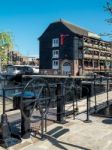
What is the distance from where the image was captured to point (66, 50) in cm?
5469

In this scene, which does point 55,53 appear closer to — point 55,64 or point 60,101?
point 55,64

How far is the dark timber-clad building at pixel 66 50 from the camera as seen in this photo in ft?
175

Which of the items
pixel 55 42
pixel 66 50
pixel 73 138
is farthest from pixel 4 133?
pixel 55 42

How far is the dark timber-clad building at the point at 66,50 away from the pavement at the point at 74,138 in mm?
43670

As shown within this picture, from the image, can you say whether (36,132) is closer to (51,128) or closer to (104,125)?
(51,128)

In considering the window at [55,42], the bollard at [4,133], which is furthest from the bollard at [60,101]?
the window at [55,42]

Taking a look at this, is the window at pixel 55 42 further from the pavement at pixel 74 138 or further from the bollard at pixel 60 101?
the pavement at pixel 74 138

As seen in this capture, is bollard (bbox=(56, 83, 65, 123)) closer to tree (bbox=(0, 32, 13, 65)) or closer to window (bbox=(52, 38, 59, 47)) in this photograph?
tree (bbox=(0, 32, 13, 65))

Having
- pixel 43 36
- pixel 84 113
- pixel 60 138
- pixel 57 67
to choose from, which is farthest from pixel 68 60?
pixel 60 138

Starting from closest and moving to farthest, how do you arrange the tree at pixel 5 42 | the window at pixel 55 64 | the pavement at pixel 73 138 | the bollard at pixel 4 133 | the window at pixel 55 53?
the bollard at pixel 4 133 → the pavement at pixel 73 138 → the tree at pixel 5 42 → the window at pixel 55 64 → the window at pixel 55 53

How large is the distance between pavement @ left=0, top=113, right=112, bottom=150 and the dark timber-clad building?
4367 cm

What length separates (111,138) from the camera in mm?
5836

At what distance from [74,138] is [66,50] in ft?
162

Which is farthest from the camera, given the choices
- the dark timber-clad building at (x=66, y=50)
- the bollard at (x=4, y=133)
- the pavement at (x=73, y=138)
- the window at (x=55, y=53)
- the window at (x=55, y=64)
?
the window at (x=55, y=53)
